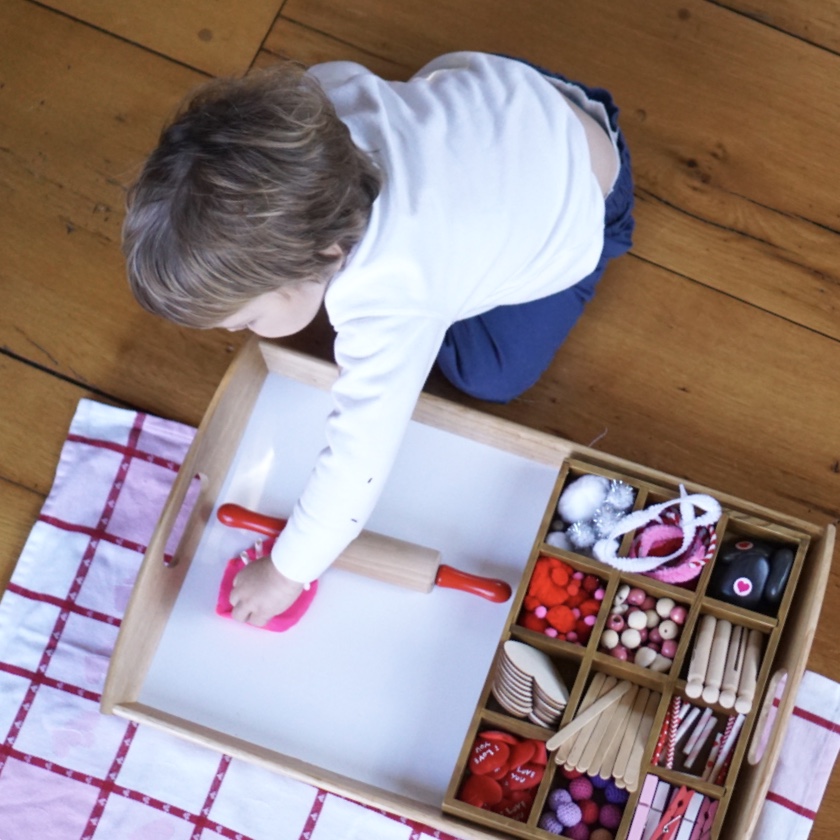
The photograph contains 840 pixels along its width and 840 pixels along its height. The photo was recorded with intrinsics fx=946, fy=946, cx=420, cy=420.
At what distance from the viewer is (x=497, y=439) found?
0.84 metres

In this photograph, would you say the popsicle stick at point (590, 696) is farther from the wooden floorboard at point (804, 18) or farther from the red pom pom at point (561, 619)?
the wooden floorboard at point (804, 18)

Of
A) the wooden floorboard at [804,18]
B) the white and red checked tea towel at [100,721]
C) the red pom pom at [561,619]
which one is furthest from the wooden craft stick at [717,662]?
the wooden floorboard at [804,18]

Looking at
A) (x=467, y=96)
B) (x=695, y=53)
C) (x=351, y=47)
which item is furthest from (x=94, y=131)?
(x=695, y=53)

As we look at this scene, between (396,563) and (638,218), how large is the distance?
44 cm

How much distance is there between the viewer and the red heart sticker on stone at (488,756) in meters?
0.75

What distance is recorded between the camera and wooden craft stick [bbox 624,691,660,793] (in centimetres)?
74

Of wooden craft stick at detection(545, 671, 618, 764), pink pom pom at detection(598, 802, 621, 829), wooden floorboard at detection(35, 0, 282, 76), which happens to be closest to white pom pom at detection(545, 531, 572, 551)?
wooden craft stick at detection(545, 671, 618, 764)

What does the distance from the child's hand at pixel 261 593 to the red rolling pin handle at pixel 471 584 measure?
0.12m

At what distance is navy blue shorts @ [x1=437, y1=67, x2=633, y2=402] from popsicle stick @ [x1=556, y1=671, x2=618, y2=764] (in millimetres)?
275

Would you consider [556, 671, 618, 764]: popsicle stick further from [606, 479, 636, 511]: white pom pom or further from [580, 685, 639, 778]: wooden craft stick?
[606, 479, 636, 511]: white pom pom

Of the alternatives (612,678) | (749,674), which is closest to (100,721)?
(612,678)

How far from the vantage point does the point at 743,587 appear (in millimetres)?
768

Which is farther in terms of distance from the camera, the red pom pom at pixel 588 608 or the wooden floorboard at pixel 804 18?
the wooden floorboard at pixel 804 18

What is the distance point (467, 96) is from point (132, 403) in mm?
457
